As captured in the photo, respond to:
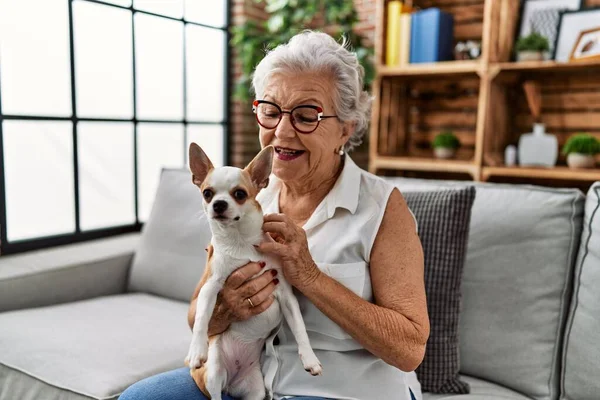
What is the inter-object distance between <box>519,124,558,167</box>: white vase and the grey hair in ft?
6.07

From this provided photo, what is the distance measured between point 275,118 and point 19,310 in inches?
54.6

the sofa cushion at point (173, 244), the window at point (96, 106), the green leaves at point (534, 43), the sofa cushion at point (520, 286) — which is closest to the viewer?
the sofa cushion at point (520, 286)

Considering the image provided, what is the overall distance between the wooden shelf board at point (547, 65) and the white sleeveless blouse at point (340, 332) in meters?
1.86

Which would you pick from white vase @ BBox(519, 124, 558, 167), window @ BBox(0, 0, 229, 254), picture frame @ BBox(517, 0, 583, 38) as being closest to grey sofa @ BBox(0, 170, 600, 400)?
window @ BBox(0, 0, 229, 254)

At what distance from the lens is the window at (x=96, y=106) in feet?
8.50

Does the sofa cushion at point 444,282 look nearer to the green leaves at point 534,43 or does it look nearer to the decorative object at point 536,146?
the decorative object at point 536,146

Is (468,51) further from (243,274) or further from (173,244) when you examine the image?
(243,274)

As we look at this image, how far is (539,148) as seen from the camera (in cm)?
288

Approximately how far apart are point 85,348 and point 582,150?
2521 millimetres

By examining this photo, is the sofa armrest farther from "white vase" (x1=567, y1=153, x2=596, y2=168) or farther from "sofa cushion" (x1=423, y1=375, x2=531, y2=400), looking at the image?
"white vase" (x1=567, y1=153, x2=596, y2=168)

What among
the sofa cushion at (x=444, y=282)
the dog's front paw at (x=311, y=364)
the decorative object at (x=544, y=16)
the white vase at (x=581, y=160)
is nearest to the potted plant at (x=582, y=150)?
the white vase at (x=581, y=160)

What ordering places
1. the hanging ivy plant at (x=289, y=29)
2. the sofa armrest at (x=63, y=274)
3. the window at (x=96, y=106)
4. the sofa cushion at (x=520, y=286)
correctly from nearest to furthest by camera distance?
1. the sofa cushion at (x=520, y=286)
2. the sofa armrest at (x=63, y=274)
3. the window at (x=96, y=106)
4. the hanging ivy plant at (x=289, y=29)

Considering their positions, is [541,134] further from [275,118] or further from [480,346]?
[275,118]

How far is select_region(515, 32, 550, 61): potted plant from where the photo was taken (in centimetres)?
281
